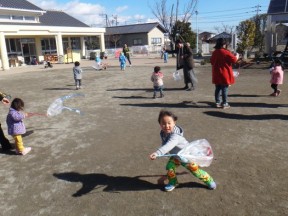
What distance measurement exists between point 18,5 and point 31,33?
14.5 ft

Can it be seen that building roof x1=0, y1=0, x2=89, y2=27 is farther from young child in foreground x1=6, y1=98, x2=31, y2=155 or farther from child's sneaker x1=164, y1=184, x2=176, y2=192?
child's sneaker x1=164, y1=184, x2=176, y2=192

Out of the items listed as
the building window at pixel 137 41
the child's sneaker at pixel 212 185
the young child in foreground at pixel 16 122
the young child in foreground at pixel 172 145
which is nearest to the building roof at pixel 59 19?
the building window at pixel 137 41

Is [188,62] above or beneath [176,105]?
above

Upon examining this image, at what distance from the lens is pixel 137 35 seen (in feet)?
176

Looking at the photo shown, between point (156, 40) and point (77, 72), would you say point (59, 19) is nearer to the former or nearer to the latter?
point (156, 40)

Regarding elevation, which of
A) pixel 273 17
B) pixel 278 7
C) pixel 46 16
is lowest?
pixel 273 17

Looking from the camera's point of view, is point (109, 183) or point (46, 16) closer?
point (109, 183)

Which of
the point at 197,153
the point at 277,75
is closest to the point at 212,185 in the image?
the point at 197,153

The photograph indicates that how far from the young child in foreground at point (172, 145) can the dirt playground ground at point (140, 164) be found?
0.13m

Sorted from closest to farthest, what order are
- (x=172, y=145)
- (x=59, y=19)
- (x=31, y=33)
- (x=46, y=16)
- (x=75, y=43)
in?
1. (x=172, y=145)
2. (x=31, y=33)
3. (x=46, y=16)
4. (x=59, y=19)
5. (x=75, y=43)

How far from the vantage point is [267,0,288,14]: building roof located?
66.2 feet

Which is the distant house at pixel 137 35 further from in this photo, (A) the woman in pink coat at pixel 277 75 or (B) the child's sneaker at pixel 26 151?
→ (B) the child's sneaker at pixel 26 151

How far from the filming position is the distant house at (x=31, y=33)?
2615 cm

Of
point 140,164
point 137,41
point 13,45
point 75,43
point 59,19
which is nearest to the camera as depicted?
point 140,164
